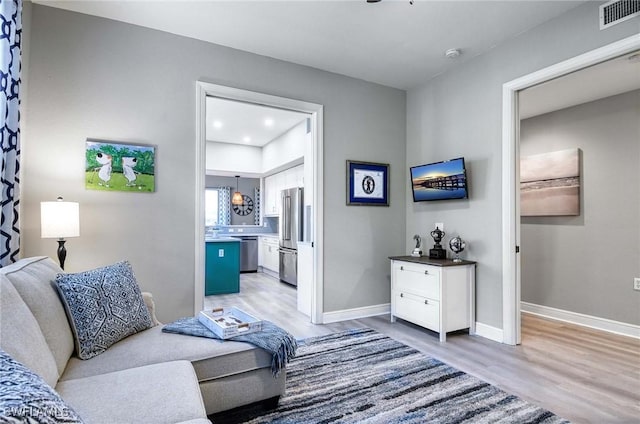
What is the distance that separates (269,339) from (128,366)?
0.71 m

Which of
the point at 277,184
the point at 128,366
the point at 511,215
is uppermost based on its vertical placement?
the point at 277,184

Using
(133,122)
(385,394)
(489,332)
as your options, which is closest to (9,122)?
(133,122)

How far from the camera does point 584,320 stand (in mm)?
3875

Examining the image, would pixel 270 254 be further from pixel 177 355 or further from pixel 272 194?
pixel 177 355

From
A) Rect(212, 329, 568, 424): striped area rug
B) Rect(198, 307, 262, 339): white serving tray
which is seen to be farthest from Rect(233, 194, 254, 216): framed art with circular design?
Rect(198, 307, 262, 339): white serving tray

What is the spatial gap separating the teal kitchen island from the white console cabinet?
3015 millimetres

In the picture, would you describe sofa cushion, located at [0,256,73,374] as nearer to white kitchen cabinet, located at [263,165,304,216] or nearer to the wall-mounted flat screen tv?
the wall-mounted flat screen tv

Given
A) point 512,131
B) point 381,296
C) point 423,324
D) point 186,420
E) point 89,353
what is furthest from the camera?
point 381,296

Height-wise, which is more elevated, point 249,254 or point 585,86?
point 585,86

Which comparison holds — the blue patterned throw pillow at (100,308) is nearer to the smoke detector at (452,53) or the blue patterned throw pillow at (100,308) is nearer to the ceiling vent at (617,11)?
the smoke detector at (452,53)

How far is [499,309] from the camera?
3273 mm

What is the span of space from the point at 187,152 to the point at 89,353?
1966 millimetres

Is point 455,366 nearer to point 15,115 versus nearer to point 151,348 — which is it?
point 151,348

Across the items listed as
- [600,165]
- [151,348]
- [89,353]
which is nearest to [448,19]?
[600,165]
